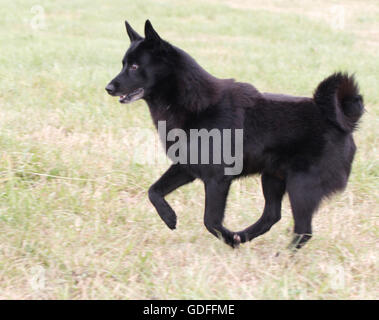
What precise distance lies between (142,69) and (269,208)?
1.26m

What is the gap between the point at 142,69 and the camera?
3316mm

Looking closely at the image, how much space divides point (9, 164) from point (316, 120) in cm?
226

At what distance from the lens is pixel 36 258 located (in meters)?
2.99

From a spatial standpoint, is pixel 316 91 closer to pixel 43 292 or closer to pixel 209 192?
pixel 209 192

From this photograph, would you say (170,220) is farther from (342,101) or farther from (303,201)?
(342,101)

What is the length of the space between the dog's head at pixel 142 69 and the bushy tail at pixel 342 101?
1014 millimetres

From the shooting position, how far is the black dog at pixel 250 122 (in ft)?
10.2

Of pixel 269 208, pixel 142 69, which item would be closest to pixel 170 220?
pixel 269 208

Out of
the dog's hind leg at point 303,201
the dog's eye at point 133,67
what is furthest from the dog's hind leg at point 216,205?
the dog's eye at point 133,67

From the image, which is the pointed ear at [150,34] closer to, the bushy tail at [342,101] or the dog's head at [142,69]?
the dog's head at [142,69]

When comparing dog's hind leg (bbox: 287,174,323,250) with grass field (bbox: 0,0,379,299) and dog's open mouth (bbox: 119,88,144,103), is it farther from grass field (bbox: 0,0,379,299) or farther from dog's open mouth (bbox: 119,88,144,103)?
dog's open mouth (bbox: 119,88,144,103)

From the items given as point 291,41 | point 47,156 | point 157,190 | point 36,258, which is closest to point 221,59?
point 291,41

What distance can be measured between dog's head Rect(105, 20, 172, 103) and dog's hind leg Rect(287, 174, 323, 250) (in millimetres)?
1081

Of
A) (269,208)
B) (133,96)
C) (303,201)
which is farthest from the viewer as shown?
(269,208)
